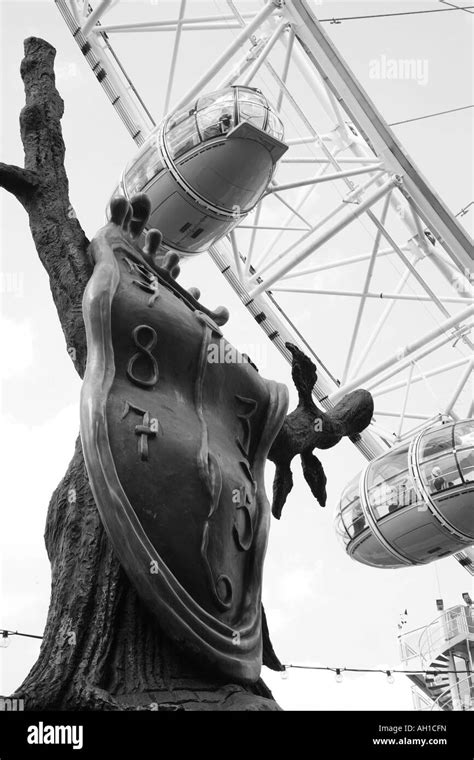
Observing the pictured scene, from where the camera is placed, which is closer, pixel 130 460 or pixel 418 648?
pixel 130 460

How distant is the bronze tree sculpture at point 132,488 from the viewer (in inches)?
112

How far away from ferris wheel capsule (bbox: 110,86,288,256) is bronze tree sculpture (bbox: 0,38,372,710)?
5156mm

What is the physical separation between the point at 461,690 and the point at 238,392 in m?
12.9

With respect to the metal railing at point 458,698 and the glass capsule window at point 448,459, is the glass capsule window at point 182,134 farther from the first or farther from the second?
the metal railing at point 458,698

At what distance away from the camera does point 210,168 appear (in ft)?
30.1

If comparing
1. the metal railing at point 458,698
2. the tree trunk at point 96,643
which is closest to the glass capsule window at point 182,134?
the tree trunk at point 96,643

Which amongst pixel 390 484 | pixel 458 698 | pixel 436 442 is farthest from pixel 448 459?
pixel 458 698

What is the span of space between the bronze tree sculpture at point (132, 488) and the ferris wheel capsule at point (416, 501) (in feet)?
A: 21.5

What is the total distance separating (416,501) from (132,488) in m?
7.78

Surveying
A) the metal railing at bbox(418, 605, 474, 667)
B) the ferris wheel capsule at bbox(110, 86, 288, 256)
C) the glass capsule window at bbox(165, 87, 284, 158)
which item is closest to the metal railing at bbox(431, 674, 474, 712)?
the metal railing at bbox(418, 605, 474, 667)
